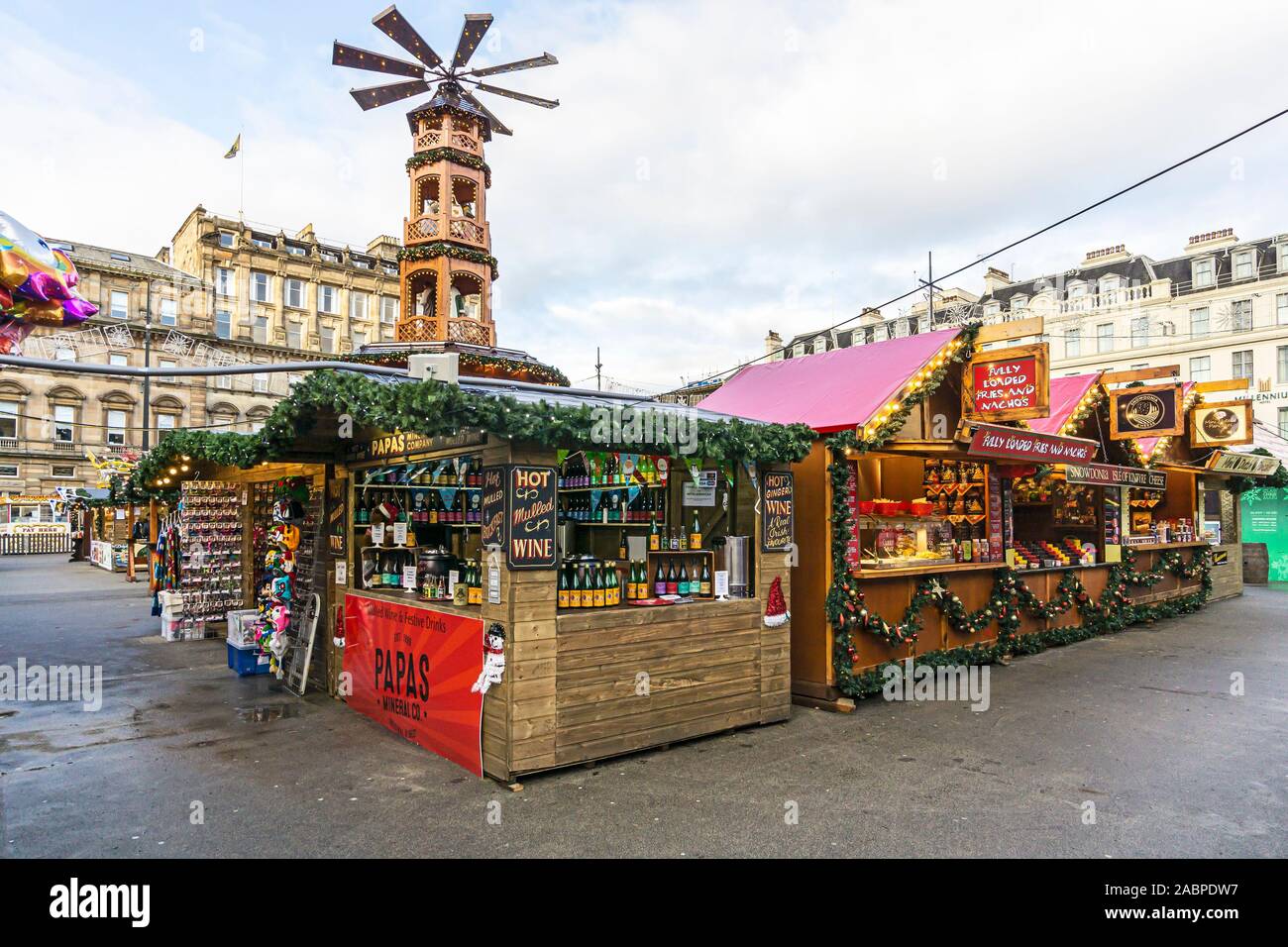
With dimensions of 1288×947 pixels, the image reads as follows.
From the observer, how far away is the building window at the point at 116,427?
42.1m

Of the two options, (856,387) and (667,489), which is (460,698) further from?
(856,387)

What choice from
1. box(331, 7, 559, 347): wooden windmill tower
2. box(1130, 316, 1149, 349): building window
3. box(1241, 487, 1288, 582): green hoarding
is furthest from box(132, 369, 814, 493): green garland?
box(1130, 316, 1149, 349): building window

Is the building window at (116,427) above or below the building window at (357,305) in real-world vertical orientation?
below

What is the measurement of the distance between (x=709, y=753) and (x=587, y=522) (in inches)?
115

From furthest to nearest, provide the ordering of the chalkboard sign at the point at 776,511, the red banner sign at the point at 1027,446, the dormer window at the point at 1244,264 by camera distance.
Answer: the dormer window at the point at 1244,264
the red banner sign at the point at 1027,446
the chalkboard sign at the point at 776,511

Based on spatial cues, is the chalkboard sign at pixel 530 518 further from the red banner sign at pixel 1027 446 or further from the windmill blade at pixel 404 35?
the windmill blade at pixel 404 35

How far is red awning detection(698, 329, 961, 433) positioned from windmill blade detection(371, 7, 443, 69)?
28.8 feet

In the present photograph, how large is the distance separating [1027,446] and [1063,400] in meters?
3.64

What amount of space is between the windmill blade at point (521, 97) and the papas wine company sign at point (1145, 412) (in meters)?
11.9

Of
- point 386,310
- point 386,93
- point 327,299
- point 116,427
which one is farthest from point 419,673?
point 386,310

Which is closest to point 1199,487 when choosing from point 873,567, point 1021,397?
point 1021,397

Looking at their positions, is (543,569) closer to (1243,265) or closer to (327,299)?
(1243,265)

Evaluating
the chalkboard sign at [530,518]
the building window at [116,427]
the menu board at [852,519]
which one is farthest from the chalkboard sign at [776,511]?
the building window at [116,427]
